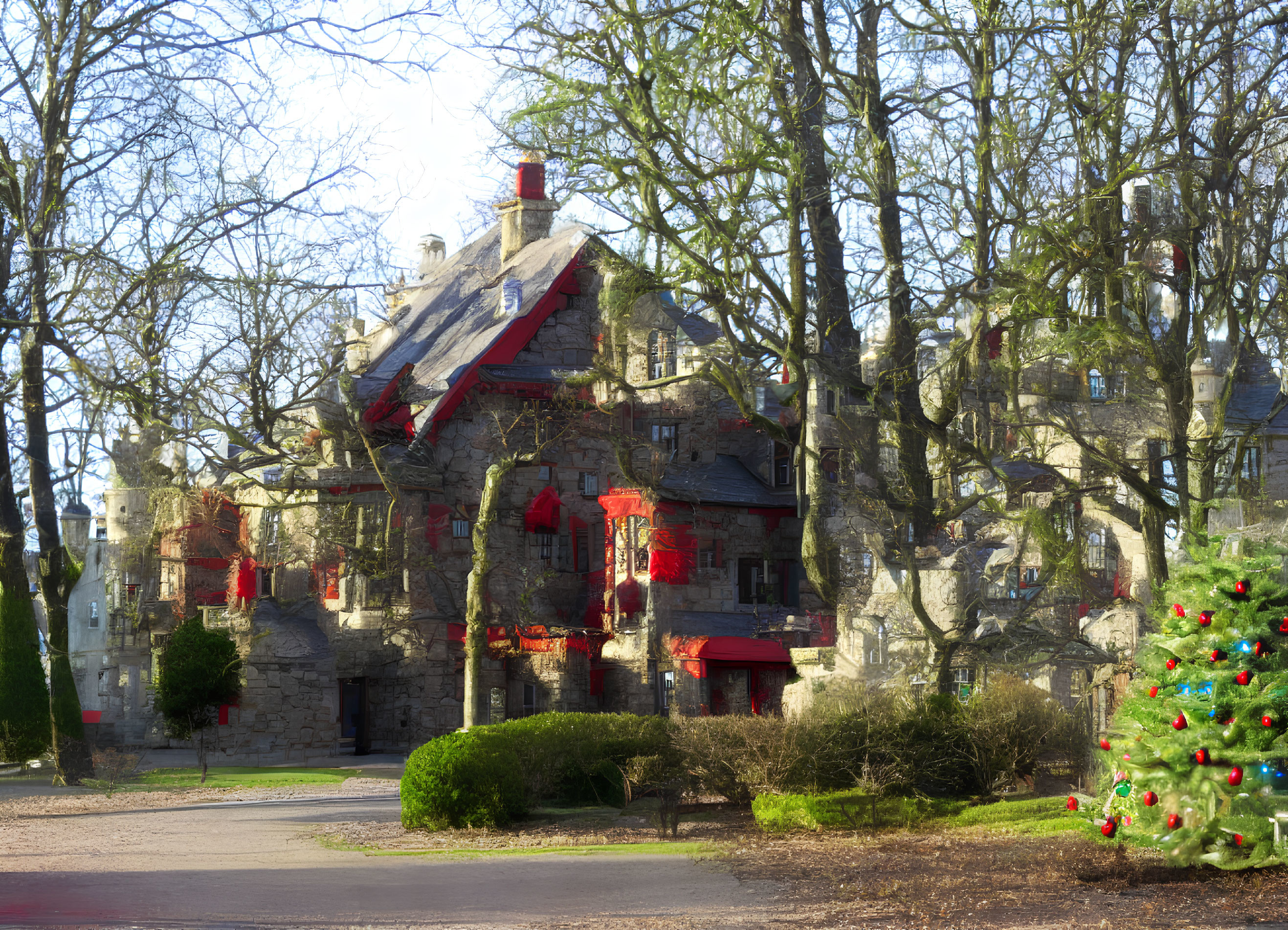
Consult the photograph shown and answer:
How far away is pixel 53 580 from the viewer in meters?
20.5

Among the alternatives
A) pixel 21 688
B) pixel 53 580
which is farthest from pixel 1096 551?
pixel 21 688

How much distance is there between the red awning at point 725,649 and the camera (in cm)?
2603

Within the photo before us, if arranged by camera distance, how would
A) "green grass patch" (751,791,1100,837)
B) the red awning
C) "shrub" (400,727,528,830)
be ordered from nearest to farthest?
"green grass patch" (751,791,1100,837) < "shrub" (400,727,528,830) < the red awning

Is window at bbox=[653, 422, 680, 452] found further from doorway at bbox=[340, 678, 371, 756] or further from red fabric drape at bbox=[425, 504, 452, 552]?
doorway at bbox=[340, 678, 371, 756]

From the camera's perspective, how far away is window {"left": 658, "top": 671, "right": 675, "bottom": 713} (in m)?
26.7

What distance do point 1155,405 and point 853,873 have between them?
10.5m

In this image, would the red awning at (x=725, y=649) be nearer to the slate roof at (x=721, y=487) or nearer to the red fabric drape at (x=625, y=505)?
the red fabric drape at (x=625, y=505)

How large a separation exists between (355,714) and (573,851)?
19.8 metres

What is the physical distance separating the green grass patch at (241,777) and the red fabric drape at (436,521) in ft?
18.8

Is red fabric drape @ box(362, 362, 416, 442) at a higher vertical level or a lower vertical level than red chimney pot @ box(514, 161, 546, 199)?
lower

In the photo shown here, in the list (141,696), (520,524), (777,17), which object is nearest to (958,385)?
(777,17)

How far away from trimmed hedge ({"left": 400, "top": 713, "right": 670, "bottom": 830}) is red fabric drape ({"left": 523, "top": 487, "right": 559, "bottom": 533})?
12.5m

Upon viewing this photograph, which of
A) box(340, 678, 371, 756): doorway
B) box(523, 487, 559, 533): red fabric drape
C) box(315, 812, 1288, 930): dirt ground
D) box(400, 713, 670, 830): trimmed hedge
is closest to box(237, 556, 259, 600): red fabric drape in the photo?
box(340, 678, 371, 756): doorway

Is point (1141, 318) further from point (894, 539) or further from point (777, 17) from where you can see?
point (777, 17)
